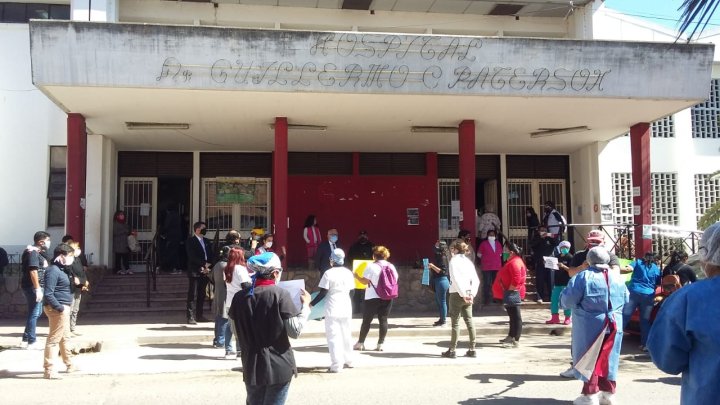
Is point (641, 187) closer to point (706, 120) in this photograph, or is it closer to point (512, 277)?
point (706, 120)

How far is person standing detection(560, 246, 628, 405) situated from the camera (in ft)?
20.6

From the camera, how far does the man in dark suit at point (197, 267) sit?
37.3ft

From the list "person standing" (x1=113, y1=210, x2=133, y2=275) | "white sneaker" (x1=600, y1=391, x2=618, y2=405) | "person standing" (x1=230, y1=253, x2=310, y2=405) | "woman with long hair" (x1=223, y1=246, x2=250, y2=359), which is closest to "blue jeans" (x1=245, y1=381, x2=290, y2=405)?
"person standing" (x1=230, y1=253, x2=310, y2=405)

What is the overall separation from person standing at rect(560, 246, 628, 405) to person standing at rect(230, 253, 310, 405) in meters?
3.17

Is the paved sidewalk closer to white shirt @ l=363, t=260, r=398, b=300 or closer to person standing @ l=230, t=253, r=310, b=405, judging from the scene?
white shirt @ l=363, t=260, r=398, b=300

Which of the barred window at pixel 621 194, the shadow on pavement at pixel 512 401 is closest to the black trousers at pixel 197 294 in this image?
the shadow on pavement at pixel 512 401

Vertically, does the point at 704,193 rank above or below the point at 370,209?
above

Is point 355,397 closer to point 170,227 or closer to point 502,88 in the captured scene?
point 502,88

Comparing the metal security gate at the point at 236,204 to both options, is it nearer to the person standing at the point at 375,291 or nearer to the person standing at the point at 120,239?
the person standing at the point at 120,239

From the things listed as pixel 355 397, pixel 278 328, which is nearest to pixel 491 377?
pixel 355 397

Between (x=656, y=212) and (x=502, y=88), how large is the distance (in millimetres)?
8187

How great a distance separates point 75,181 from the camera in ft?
41.7

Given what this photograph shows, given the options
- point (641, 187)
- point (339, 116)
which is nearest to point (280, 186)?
point (339, 116)

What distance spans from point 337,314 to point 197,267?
396 cm
